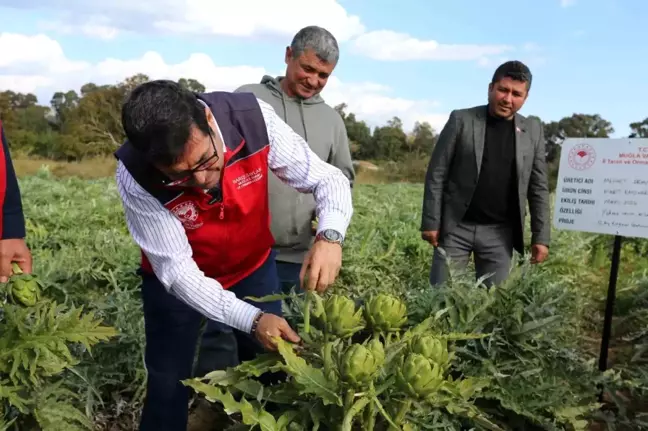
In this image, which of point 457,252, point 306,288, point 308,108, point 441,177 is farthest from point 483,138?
point 306,288

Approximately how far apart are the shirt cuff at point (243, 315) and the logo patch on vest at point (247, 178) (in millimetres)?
376

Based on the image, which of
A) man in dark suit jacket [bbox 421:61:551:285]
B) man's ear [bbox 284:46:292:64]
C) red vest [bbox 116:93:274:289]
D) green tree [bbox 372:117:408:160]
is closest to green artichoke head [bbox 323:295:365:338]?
red vest [bbox 116:93:274:289]

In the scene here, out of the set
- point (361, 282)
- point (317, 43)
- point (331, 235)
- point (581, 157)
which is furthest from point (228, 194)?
point (361, 282)

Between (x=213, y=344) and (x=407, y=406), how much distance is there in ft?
4.67

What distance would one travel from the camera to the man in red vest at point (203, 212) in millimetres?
1567

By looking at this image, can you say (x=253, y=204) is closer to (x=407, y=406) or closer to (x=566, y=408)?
(x=407, y=406)

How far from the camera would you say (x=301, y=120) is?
116 inches

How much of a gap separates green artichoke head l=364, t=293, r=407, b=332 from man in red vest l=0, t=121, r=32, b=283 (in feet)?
3.92

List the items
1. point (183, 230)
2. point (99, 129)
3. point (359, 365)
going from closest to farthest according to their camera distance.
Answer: point (359, 365)
point (183, 230)
point (99, 129)

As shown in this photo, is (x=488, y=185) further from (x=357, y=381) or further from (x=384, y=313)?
(x=357, y=381)

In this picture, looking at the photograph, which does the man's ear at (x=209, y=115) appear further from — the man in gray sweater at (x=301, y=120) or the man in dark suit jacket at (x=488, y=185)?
the man in dark suit jacket at (x=488, y=185)

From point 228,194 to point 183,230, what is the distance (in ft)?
0.56

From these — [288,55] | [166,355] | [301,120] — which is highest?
[288,55]

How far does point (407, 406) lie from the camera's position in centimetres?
128
